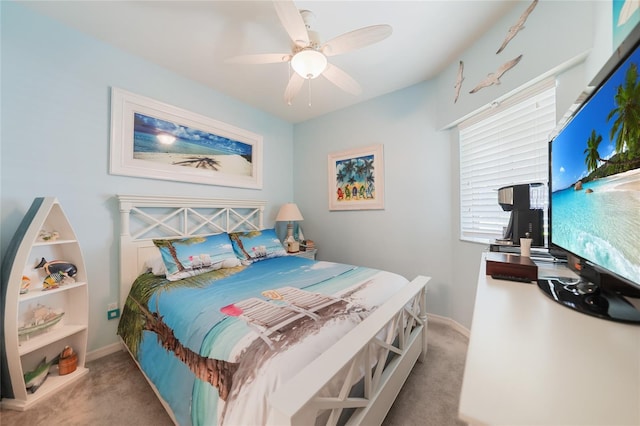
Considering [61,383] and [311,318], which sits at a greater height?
[311,318]

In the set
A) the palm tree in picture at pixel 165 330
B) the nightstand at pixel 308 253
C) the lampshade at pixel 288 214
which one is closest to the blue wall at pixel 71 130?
the palm tree in picture at pixel 165 330

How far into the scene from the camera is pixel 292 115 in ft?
11.6

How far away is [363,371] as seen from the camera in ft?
3.79

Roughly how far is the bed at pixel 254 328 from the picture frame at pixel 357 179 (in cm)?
115

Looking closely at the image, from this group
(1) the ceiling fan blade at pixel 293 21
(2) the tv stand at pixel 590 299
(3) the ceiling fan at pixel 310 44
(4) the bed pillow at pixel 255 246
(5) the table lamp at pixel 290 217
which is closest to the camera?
(2) the tv stand at pixel 590 299

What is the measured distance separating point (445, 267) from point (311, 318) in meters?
1.92

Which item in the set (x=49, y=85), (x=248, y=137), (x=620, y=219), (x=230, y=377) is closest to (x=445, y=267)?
(x=620, y=219)

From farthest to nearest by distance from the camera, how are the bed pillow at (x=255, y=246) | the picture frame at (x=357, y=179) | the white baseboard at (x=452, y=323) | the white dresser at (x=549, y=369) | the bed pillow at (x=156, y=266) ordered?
the picture frame at (x=357, y=179)
the bed pillow at (x=255, y=246)
the white baseboard at (x=452, y=323)
the bed pillow at (x=156, y=266)
the white dresser at (x=549, y=369)

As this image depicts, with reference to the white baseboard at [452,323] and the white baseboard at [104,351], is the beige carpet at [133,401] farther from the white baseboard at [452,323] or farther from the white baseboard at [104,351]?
the white baseboard at [452,323]

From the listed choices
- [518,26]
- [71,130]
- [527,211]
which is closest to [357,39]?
[518,26]

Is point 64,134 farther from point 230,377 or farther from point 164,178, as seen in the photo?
point 230,377

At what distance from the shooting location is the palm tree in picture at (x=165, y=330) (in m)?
0.99

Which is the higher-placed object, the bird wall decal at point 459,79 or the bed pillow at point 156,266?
the bird wall decal at point 459,79

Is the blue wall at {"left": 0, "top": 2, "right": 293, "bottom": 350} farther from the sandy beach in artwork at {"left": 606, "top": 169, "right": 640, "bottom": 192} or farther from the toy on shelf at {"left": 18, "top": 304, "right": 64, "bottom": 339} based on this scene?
the sandy beach in artwork at {"left": 606, "top": 169, "right": 640, "bottom": 192}
